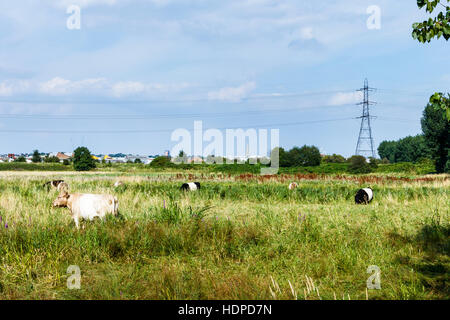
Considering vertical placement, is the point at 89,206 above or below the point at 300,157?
below

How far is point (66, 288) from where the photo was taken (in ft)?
16.4

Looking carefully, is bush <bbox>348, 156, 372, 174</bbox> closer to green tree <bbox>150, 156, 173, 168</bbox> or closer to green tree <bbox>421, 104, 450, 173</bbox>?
green tree <bbox>421, 104, 450, 173</bbox>

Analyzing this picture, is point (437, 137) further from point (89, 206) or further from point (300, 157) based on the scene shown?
point (89, 206)

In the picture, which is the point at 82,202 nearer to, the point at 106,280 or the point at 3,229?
the point at 3,229

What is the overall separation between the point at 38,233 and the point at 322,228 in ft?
19.7

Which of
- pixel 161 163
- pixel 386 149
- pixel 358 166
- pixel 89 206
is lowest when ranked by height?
pixel 89 206

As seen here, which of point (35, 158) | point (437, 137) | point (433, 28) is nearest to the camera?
point (433, 28)

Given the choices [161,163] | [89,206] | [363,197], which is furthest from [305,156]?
[89,206]

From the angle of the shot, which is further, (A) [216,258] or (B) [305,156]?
(B) [305,156]

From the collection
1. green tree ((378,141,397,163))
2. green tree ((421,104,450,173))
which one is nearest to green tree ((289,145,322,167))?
green tree ((421,104,450,173))

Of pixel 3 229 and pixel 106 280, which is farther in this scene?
pixel 3 229

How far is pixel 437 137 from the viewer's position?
4706cm
